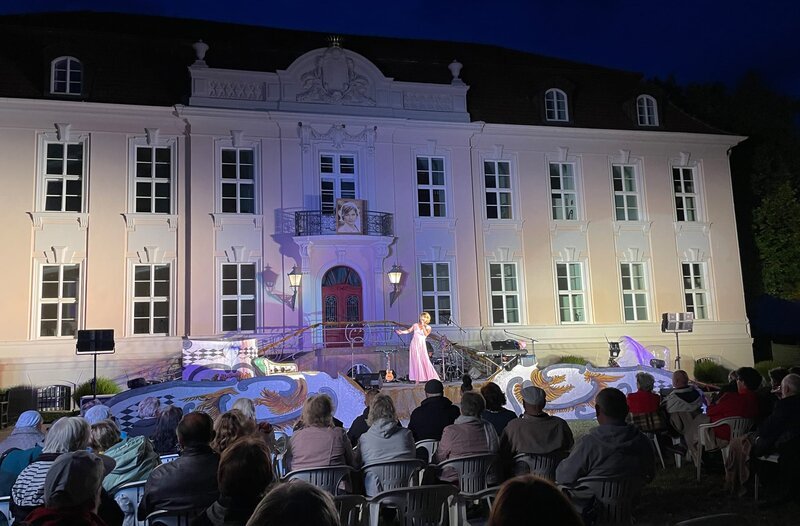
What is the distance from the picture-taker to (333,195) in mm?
20234

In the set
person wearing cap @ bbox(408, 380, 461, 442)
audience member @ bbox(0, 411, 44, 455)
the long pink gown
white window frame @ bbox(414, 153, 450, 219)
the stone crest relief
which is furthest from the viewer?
white window frame @ bbox(414, 153, 450, 219)

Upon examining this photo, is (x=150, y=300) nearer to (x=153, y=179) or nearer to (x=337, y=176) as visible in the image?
(x=153, y=179)

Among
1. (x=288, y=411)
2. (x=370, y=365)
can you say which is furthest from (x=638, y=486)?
(x=370, y=365)

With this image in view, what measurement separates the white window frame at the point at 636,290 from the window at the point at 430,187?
6336 millimetres

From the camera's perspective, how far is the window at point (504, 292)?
69.4 feet

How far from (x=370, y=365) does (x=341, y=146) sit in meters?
6.53

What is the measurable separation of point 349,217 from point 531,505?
705 inches

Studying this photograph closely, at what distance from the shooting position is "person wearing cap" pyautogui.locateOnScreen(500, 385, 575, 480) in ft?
17.9

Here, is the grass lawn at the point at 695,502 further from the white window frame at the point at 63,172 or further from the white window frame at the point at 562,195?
the white window frame at the point at 63,172

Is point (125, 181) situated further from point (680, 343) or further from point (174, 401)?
point (680, 343)

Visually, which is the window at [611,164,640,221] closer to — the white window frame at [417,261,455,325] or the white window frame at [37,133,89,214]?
the white window frame at [417,261,455,325]

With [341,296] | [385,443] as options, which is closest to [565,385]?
[385,443]

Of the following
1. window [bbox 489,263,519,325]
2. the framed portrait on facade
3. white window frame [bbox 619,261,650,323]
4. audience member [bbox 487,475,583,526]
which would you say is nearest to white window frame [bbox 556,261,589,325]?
white window frame [bbox 619,261,650,323]

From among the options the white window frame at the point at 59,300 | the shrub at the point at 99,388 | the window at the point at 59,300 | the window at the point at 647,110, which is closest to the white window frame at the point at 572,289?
the window at the point at 647,110
